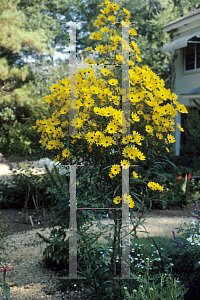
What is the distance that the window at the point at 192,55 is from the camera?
37.4 feet

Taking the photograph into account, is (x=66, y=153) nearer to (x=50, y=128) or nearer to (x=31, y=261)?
(x=50, y=128)

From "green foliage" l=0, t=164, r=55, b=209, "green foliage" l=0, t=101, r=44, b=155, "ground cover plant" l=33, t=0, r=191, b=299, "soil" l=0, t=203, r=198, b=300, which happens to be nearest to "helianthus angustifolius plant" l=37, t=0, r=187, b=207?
"ground cover plant" l=33, t=0, r=191, b=299

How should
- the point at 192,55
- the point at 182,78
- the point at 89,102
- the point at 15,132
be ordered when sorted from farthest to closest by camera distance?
the point at 15,132, the point at 182,78, the point at 192,55, the point at 89,102

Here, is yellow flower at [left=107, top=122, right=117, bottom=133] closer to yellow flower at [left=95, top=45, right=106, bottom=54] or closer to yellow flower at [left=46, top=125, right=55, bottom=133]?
yellow flower at [left=46, top=125, right=55, bottom=133]

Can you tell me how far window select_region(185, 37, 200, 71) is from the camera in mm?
11385

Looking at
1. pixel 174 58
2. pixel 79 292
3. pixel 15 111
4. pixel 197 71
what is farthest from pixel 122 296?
pixel 15 111

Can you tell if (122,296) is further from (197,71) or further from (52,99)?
(197,71)

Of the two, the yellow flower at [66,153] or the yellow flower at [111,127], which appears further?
the yellow flower at [66,153]

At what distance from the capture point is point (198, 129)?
779 cm

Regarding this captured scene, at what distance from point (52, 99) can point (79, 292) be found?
1.59 metres

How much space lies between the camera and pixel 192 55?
460 inches

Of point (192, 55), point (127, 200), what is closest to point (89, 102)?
point (127, 200)

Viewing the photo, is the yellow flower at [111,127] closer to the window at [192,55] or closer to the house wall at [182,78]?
the house wall at [182,78]

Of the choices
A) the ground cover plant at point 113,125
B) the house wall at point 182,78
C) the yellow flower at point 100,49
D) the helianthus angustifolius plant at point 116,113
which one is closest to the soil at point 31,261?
the ground cover plant at point 113,125
